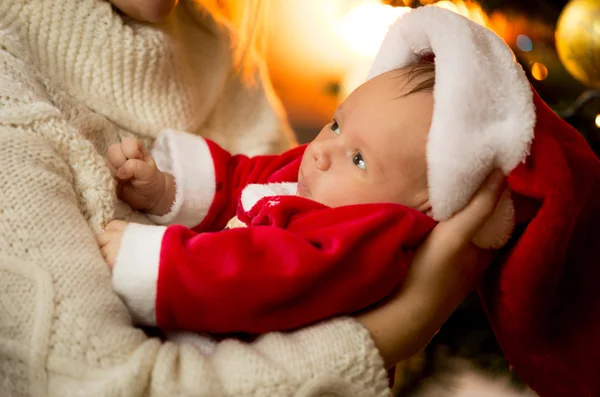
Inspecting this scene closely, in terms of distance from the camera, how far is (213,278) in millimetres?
687

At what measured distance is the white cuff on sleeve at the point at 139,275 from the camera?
27.2 inches

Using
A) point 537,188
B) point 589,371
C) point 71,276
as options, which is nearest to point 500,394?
point 589,371

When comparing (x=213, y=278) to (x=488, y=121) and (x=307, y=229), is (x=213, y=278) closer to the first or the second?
(x=307, y=229)

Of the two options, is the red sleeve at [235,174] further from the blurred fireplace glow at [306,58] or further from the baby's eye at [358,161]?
the blurred fireplace glow at [306,58]

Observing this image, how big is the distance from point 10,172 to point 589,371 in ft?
2.98

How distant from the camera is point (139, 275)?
692 mm

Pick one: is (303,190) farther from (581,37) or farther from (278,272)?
(581,37)

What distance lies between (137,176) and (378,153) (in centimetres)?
37

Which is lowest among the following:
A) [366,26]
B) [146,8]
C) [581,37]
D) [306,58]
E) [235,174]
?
[306,58]

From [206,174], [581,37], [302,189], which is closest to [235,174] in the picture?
[206,174]

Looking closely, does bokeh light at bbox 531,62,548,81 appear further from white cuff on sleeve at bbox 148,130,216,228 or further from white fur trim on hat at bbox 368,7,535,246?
white cuff on sleeve at bbox 148,130,216,228

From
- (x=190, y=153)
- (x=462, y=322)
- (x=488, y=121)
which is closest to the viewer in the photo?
(x=488, y=121)

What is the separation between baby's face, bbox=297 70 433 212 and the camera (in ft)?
2.70

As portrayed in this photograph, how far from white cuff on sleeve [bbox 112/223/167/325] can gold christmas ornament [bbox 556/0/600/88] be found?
101 centimetres
